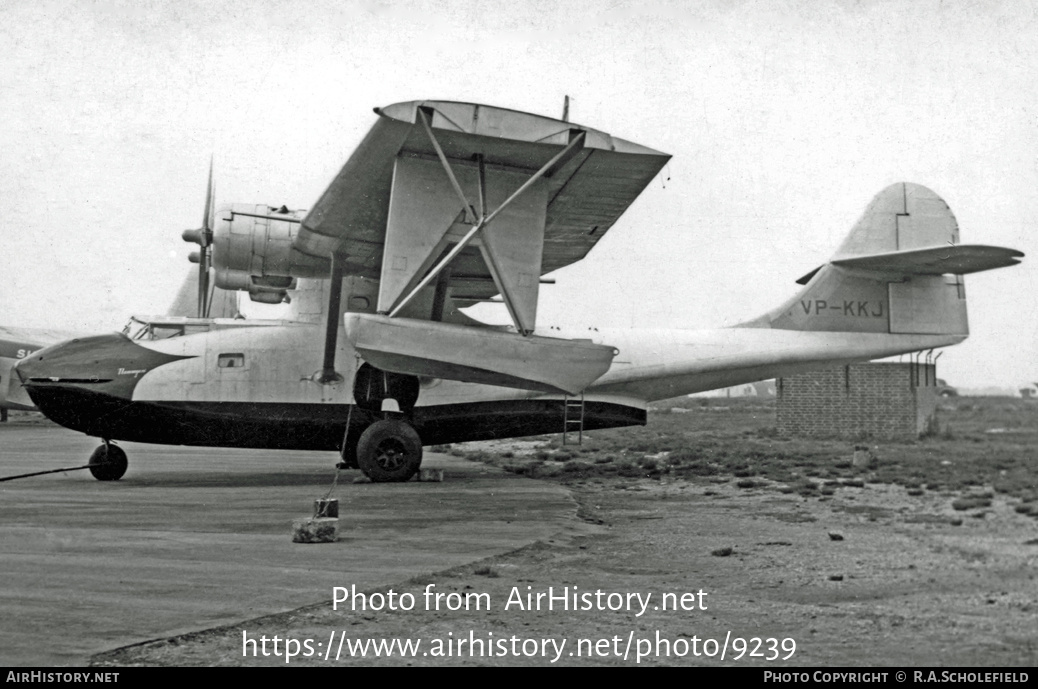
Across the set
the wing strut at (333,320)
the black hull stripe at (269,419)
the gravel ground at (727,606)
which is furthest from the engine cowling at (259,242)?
the gravel ground at (727,606)

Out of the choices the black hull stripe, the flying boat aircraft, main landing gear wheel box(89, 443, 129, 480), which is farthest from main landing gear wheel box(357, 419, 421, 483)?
main landing gear wheel box(89, 443, 129, 480)

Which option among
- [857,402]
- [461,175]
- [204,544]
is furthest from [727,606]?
[857,402]

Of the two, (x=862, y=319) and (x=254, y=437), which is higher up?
(x=862, y=319)

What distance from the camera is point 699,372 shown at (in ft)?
42.7

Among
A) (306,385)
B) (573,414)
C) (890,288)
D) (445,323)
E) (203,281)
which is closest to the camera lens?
(445,323)

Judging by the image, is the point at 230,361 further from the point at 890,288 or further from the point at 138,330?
the point at 890,288

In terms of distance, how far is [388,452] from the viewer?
11508 millimetres

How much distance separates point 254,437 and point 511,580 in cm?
748

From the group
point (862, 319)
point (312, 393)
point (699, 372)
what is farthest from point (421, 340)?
point (862, 319)

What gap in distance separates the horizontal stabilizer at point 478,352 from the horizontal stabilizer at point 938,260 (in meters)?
4.65

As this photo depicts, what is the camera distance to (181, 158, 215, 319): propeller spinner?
13359 millimetres

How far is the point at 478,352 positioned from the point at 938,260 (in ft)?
21.5

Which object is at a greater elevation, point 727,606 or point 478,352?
point 478,352
